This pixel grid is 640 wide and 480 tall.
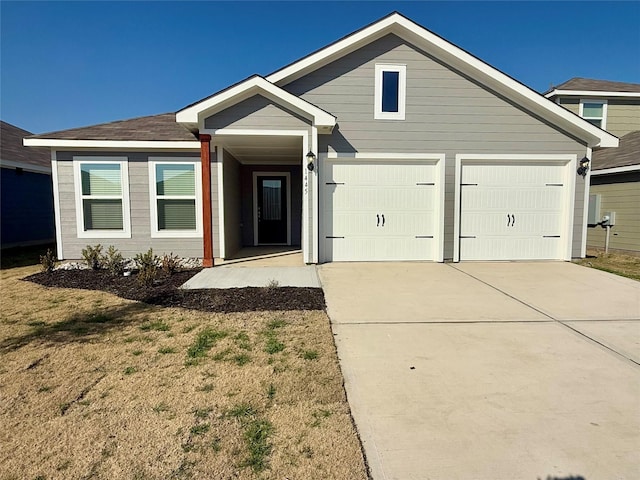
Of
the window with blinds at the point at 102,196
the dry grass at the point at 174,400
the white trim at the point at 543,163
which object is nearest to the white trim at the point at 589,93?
the white trim at the point at 543,163

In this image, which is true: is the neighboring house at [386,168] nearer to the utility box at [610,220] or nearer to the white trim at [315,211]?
the white trim at [315,211]

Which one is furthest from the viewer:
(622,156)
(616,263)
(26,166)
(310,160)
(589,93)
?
(589,93)

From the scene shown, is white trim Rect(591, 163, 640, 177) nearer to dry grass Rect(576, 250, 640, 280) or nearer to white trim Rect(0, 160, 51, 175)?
dry grass Rect(576, 250, 640, 280)

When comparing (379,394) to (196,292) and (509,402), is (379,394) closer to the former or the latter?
(509,402)

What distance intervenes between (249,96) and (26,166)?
29.7 ft

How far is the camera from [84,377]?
10.4 ft

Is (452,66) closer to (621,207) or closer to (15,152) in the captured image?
(621,207)

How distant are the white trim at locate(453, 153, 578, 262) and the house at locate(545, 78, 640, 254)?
309 cm

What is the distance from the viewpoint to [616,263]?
9.09m

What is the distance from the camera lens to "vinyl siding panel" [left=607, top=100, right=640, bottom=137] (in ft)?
46.5

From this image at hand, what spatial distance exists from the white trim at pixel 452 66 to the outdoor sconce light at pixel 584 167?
457mm

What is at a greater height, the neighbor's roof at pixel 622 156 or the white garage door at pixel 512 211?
the neighbor's roof at pixel 622 156

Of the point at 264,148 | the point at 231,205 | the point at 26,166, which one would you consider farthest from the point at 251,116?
the point at 26,166

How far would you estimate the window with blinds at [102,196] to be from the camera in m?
8.61
